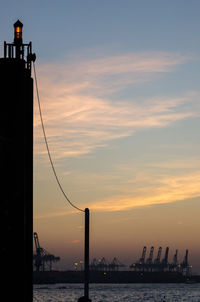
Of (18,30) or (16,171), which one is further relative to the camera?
(18,30)

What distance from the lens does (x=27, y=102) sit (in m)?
21.7

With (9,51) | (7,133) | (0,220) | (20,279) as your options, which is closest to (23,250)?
(20,279)

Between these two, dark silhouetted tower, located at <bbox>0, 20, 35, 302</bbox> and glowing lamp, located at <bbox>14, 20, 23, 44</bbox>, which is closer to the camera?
dark silhouetted tower, located at <bbox>0, 20, 35, 302</bbox>

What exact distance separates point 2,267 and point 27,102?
6005 millimetres

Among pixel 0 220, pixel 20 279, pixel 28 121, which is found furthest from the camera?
pixel 28 121

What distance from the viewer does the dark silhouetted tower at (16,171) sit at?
19625mm

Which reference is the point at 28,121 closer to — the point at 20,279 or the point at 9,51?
the point at 9,51

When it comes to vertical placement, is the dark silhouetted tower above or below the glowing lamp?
below

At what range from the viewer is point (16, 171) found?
20297 mm

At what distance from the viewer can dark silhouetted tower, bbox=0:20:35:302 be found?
19.6 metres

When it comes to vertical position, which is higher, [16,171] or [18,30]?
[18,30]

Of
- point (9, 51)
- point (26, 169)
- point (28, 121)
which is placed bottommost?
point (26, 169)

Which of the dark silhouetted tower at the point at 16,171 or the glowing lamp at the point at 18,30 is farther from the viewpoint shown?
the glowing lamp at the point at 18,30

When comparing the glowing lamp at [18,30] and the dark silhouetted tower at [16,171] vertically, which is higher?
the glowing lamp at [18,30]
